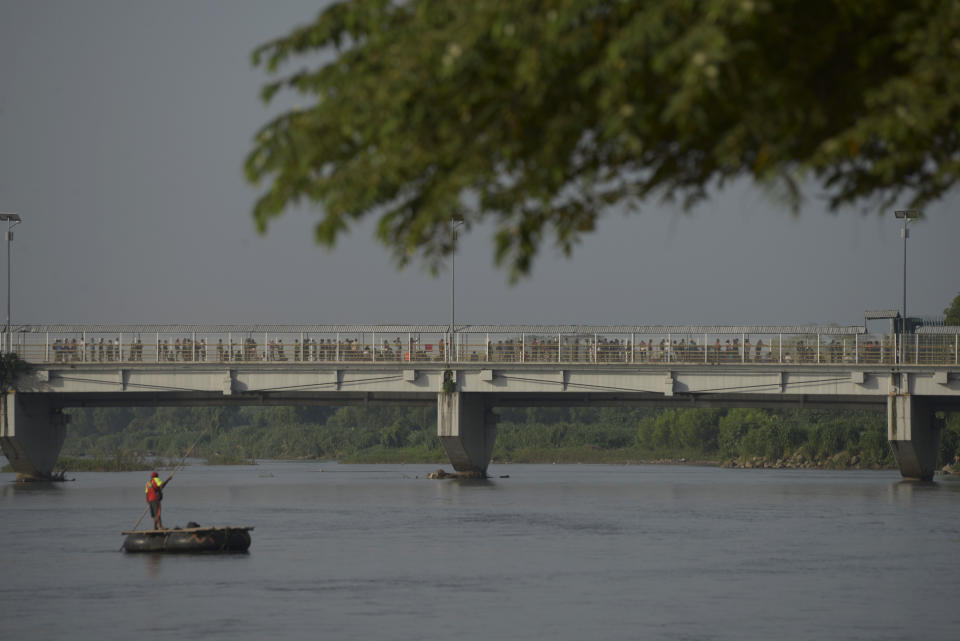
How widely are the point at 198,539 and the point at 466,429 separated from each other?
3998 cm

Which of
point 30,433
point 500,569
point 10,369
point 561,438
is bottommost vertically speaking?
point 561,438

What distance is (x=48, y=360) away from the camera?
266 ft

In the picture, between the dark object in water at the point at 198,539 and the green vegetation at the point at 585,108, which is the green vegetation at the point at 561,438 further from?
the green vegetation at the point at 585,108

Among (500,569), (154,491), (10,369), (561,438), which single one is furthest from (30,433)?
(561,438)

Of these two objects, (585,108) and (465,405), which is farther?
(465,405)

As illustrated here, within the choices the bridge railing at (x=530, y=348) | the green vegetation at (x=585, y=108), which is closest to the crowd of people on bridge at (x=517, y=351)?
the bridge railing at (x=530, y=348)

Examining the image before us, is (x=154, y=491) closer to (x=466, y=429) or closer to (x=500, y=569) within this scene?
(x=500, y=569)

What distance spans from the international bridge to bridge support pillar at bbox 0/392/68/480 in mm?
89

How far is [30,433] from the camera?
8206 cm

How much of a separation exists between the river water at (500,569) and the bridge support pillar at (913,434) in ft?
17.0

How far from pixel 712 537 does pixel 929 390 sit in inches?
1191

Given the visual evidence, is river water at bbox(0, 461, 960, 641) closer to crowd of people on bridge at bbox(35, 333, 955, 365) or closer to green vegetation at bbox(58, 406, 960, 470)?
crowd of people on bridge at bbox(35, 333, 955, 365)

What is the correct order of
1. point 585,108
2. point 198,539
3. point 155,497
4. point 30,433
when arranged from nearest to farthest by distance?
point 585,108
point 198,539
point 155,497
point 30,433

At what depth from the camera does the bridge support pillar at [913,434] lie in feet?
240
